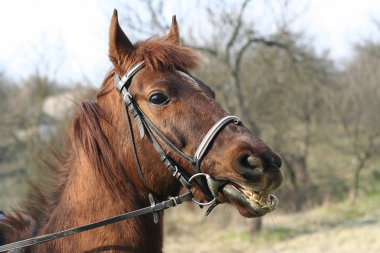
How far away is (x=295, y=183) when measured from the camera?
22.5 m

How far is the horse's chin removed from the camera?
2.40 m

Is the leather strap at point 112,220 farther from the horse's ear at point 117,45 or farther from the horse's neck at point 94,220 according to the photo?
the horse's ear at point 117,45

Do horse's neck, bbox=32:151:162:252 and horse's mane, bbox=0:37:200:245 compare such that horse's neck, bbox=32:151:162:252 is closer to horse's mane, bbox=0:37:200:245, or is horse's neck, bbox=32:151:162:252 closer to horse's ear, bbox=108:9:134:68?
horse's mane, bbox=0:37:200:245

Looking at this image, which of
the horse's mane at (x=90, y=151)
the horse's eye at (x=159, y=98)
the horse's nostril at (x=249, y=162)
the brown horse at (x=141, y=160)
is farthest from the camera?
the horse's mane at (x=90, y=151)

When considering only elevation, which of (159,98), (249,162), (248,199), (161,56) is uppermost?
(161,56)

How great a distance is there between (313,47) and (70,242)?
15.3 meters

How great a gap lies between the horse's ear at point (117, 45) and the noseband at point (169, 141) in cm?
12

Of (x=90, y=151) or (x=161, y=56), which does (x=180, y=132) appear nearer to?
(x=161, y=56)

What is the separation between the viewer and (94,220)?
273 cm

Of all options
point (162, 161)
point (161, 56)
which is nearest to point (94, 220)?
point (162, 161)

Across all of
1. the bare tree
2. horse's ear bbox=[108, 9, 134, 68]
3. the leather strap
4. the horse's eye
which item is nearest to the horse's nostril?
the leather strap

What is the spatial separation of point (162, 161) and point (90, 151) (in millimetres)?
528

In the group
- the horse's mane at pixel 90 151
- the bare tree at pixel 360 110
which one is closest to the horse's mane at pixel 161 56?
the horse's mane at pixel 90 151

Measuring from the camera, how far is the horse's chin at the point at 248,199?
2396 mm
